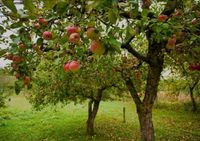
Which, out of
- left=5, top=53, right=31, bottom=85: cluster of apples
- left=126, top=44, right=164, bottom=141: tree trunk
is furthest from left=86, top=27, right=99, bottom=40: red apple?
left=126, top=44, right=164, bottom=141: tree trunk

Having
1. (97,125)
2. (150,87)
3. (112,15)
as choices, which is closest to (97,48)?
(112,15)

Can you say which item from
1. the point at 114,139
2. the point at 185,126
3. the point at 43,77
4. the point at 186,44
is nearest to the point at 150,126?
the point at 186,44

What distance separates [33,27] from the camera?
401 cm

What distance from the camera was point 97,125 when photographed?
23766mm

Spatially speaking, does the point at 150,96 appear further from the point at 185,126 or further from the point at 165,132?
A: the point at 185,126

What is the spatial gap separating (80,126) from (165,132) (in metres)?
5.39

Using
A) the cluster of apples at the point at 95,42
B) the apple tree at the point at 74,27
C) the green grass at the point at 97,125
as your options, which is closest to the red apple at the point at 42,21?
the apple tree at the point at 74,27

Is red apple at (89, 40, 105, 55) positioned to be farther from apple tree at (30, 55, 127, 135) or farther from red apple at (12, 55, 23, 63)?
apple tree at (30, 55, 127, 135)

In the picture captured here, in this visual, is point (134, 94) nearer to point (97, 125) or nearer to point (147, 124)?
point (147, 124)

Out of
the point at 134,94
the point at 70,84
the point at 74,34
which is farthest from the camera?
the point at 70,84

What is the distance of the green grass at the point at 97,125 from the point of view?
20938 millimetres

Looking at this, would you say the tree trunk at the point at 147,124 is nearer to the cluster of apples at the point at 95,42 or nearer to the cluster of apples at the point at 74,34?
the cluster of apples at the point at 74,34

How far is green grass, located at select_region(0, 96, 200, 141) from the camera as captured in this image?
68.7 feet

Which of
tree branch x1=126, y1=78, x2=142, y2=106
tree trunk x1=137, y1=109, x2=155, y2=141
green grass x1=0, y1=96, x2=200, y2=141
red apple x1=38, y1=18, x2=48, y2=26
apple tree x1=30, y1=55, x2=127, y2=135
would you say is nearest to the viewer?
red apple x1=38, y1=18, x2=48, y2=26
